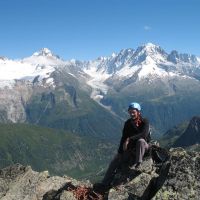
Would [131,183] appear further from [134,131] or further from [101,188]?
[134,131]

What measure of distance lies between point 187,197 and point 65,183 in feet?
40.1

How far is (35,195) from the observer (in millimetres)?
26953

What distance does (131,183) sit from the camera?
71.5ft

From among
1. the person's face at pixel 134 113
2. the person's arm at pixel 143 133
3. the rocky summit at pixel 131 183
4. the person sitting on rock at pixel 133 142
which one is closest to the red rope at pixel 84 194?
the rocky summit at pixel 131 183

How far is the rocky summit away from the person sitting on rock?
583 millimetres

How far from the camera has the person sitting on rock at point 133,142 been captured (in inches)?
944

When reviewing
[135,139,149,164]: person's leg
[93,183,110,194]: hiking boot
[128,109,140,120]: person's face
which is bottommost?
[93,183,110,194]: hiking boot

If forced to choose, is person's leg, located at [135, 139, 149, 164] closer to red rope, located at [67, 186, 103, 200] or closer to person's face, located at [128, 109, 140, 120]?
person's face, located at [128, 109, 140, 120]

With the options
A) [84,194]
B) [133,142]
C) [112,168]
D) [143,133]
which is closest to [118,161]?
[112,168]

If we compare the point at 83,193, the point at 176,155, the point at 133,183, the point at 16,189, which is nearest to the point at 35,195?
the point at 16,189

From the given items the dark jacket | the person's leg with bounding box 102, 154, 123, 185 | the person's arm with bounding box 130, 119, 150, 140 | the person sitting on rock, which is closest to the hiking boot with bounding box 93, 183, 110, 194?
the person sitting on rock

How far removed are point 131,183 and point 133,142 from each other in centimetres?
363

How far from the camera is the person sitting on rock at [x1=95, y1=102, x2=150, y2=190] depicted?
24.0 meters

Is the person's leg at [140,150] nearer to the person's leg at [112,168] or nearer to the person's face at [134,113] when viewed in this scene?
the person's face at [134,113]
